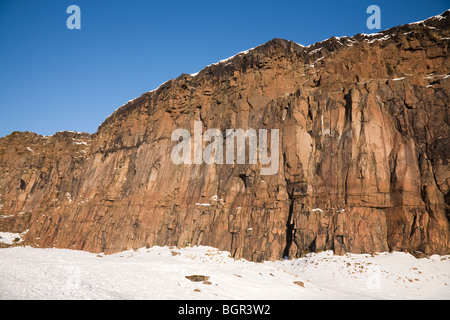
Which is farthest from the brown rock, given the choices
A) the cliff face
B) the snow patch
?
the snow patch

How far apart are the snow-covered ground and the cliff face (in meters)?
1.95

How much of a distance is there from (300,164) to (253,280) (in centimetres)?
1367

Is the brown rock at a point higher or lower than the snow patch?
higher

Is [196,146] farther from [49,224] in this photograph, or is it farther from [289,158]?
[49,224]

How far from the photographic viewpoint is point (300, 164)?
3148cm

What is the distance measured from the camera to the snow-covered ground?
1633cm

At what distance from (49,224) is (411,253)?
5070cm

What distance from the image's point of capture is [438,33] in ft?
107

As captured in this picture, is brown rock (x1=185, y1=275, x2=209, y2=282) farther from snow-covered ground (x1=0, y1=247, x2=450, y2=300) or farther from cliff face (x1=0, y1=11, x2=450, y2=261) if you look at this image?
cliff face (x1=0, y1=11, x2=450, y2=261)

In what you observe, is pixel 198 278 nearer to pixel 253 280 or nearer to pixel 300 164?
pixel 253 280

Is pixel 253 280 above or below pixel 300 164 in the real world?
below

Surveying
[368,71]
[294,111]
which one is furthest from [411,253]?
[368,71]

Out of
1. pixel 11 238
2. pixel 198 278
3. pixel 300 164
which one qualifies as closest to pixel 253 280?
pixel 198 278

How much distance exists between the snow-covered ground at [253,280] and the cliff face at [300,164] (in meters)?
1.95
